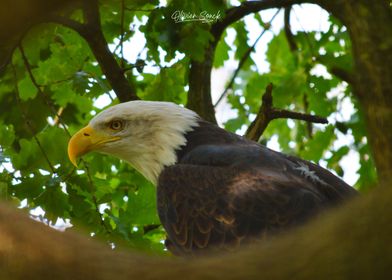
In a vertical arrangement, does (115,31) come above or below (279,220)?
above

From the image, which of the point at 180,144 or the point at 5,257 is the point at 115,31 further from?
the point at 5,257

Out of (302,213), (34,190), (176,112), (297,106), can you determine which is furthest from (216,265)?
(297,106)

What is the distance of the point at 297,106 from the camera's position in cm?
970

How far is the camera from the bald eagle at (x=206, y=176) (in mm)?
5328

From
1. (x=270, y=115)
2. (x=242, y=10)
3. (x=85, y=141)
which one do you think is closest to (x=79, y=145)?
(x=85, y=141)

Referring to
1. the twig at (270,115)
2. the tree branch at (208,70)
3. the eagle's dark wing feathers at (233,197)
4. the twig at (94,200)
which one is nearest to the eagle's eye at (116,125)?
the twig at (94,200)

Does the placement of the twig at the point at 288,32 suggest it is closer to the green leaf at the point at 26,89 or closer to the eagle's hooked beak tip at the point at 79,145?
the green leaf at the point at 26,89

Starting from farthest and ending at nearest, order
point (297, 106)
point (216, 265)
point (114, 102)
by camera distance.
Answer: point (297, 106)
point (114, 102)
point (216, 265)

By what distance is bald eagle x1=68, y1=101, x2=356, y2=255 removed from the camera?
533 centimetres

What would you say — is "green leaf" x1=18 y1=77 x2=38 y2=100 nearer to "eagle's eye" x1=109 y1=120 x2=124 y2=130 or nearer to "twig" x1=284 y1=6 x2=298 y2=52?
"eagle's eye" x1=109 y1=120 x2=124 y2=130

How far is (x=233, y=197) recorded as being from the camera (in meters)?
5.50

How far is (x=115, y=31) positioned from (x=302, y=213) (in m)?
2.76

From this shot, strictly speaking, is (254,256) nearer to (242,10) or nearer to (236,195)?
(236,195)

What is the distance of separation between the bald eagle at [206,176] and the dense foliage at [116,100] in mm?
290
